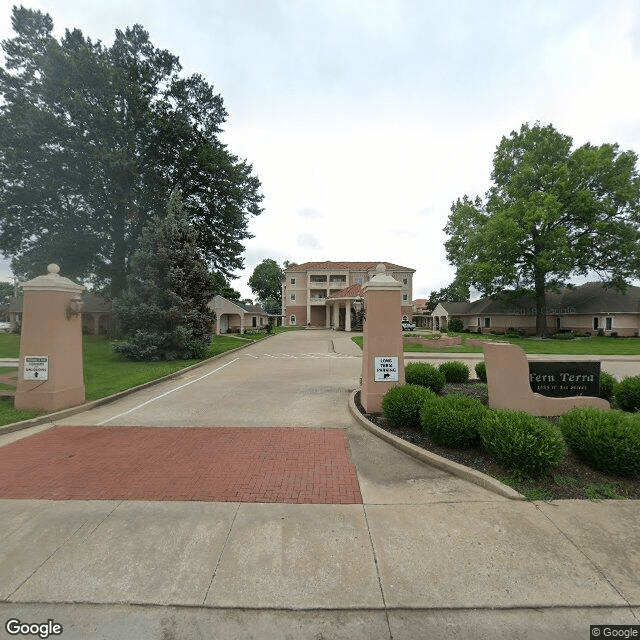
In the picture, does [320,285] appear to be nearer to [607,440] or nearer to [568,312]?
[568,312]

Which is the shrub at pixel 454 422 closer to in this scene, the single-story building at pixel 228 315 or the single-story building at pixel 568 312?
the single-story building at pixel 568 312

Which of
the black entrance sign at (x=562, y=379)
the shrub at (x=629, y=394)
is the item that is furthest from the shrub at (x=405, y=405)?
the shrub at (x=629, y=394)

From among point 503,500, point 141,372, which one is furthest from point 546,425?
point 141,372

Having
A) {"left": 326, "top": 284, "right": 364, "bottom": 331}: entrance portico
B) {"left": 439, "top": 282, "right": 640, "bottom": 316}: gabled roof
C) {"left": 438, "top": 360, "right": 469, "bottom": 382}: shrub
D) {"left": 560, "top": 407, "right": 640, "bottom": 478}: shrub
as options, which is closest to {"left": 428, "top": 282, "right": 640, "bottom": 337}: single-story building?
{"left": 439, "top": 282, "right": 640, "bottom": 316}: gabled roof

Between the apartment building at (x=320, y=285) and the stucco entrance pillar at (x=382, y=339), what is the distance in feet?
144

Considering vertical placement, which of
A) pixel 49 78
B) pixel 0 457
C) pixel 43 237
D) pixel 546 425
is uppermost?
pixel 49 78

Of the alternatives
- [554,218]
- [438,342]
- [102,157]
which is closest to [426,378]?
[438,342]

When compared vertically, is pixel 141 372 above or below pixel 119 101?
below

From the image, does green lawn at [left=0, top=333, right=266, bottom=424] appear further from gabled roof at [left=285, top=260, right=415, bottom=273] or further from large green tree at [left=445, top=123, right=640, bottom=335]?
gabled roof at [left=285, top=260, right=415, bottom=273]

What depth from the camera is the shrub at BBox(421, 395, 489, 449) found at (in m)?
4.93

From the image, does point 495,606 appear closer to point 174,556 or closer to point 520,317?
point 174,556

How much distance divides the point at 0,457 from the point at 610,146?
143 ft

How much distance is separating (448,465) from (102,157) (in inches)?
953

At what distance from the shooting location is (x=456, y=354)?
1908cm
